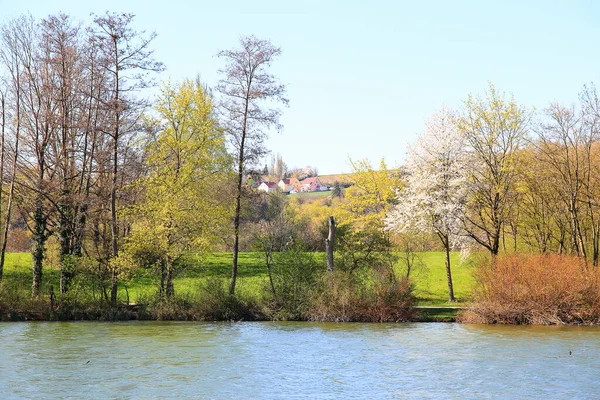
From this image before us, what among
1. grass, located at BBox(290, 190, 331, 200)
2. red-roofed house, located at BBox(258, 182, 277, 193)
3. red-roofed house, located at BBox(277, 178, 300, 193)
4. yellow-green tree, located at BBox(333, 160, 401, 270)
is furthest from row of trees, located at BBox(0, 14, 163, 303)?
red-roofed house, located at BBox(277, 178, 300, 193)

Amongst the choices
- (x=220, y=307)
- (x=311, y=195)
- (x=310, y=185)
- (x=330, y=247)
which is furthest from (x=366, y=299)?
(x=310, y=185)

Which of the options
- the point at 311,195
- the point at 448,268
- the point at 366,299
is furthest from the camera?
the point at 311,195

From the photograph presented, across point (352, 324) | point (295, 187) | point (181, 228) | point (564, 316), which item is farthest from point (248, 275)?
point (295, 187)

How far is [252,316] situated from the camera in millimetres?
33781

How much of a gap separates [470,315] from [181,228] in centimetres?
1413

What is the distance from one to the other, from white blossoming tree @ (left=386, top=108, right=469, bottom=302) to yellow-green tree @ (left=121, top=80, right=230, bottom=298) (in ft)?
33.3

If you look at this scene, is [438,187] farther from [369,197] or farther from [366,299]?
[366,299]

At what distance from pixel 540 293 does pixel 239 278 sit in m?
17.3

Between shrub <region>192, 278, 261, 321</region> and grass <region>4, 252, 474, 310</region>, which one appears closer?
shrub <region>192, 278, 261, 321</region>

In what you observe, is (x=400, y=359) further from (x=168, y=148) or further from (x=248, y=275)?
(x=248, y=275)

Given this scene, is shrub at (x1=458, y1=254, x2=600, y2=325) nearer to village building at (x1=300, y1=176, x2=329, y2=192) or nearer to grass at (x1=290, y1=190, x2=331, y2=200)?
grass at (x1=290, y1=190, x2=331, y2=200)

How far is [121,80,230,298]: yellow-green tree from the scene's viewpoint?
34219 mm

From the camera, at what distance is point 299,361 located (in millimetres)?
22578

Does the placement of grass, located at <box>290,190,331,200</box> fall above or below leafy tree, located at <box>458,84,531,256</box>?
above
